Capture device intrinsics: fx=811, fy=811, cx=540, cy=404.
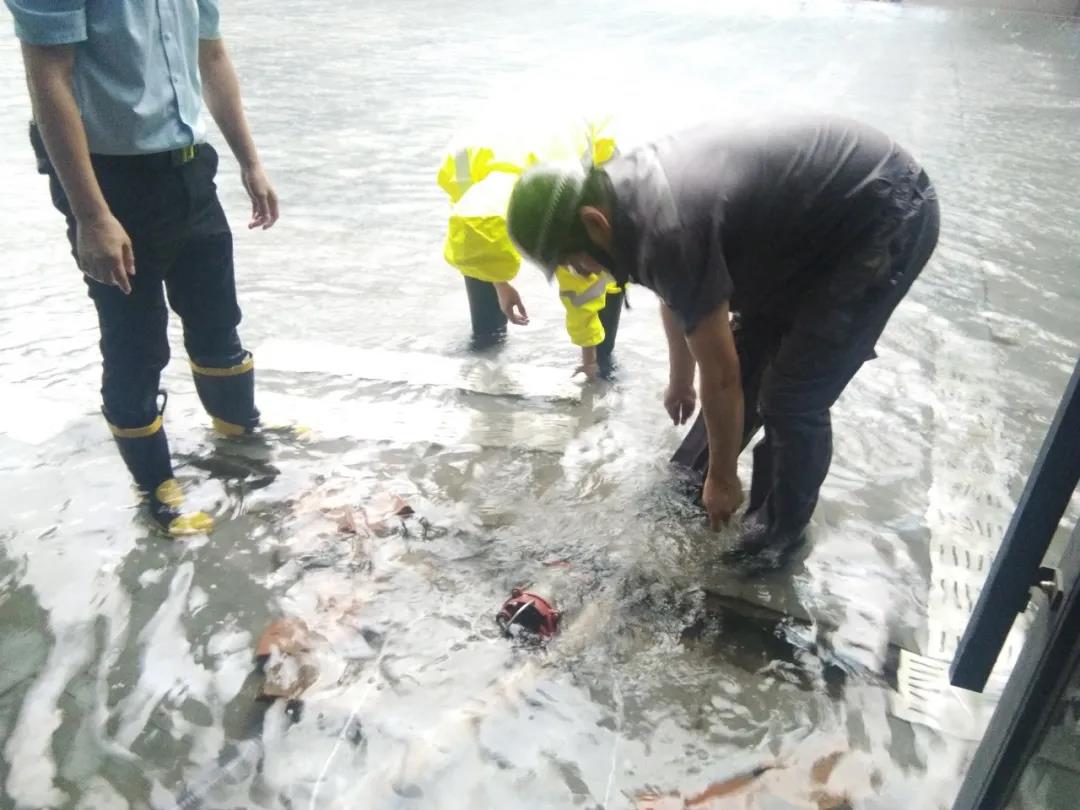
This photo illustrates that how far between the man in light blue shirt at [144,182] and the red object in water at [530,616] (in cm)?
91

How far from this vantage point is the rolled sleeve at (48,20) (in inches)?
61.3

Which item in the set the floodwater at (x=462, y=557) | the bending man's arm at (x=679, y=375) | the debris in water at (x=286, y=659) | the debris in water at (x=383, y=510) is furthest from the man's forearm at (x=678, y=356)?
the debris in water at (x=286, y=659)

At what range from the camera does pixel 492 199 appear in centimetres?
236

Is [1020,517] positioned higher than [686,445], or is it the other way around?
[1020,517]

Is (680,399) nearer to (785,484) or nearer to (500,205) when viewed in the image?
(785,484)

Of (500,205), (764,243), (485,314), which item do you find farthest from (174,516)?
(764,243)

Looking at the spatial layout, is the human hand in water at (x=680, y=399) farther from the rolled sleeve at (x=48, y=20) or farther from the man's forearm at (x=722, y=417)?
the rolled sleeve at (x=48, y=20)

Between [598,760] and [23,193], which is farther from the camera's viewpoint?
[23,193]

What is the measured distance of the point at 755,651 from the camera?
1.85 m

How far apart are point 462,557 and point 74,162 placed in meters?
1.26

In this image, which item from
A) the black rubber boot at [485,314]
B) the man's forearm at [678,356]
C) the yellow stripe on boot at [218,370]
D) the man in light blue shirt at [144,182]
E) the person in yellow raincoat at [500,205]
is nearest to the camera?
the man in light blue shirt at [144,182]

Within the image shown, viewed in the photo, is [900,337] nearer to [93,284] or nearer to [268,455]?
[268,455]

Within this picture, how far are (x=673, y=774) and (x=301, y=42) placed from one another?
8203 mm

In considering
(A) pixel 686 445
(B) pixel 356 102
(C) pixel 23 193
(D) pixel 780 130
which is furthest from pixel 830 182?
(B) pixel 356 102
